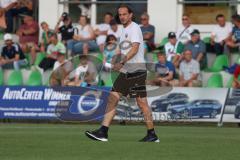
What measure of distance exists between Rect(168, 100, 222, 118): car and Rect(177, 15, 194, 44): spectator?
93.2 inches

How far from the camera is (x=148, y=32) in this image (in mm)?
23656

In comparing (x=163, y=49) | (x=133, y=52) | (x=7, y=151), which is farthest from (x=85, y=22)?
(x=7, y=151)

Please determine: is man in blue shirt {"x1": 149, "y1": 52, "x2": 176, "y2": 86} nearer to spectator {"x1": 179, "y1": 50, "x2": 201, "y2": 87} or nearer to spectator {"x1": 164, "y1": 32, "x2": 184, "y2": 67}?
spectator {"x1": 179, "y1": 50, "x2": 201, "y2": 87}

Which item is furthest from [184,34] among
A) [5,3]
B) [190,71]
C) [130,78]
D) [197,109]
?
[130,78]

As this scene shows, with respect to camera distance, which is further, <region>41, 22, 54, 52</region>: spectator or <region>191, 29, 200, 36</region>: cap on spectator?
<region>41, 22, 54, 52</region>: spectator

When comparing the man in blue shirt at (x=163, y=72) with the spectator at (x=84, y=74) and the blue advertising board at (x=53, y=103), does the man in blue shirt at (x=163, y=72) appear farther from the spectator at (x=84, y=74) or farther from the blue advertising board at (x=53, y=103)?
the spectator at (x=84, y=74)

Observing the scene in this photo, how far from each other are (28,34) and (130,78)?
12406mm

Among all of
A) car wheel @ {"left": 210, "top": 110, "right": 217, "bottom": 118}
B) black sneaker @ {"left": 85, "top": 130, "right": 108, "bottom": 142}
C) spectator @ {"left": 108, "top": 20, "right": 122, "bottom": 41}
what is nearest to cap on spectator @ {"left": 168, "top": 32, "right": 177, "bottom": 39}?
spectator @ {"left": 108, "top": 20, "right": 122, "bottom": 41}

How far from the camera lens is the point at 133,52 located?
13.2 meters

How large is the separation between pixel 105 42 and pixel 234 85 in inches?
161

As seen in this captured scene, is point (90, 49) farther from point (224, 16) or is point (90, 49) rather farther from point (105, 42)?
point (224, 16)

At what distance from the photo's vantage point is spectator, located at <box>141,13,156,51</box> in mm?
23531

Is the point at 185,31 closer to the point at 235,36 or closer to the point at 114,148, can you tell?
the point at 235,36

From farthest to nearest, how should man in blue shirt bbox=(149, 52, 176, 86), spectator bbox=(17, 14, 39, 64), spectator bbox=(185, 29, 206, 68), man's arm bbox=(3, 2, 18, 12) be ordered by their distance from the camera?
man's arm bbox=(3, 2, 18, 12) → spectator bbox=(17, 14, 39, 64) → spectator bbox=(185, 29, 206, 68) → man in blue shirt bbox=(149, 52, 176, 86)
